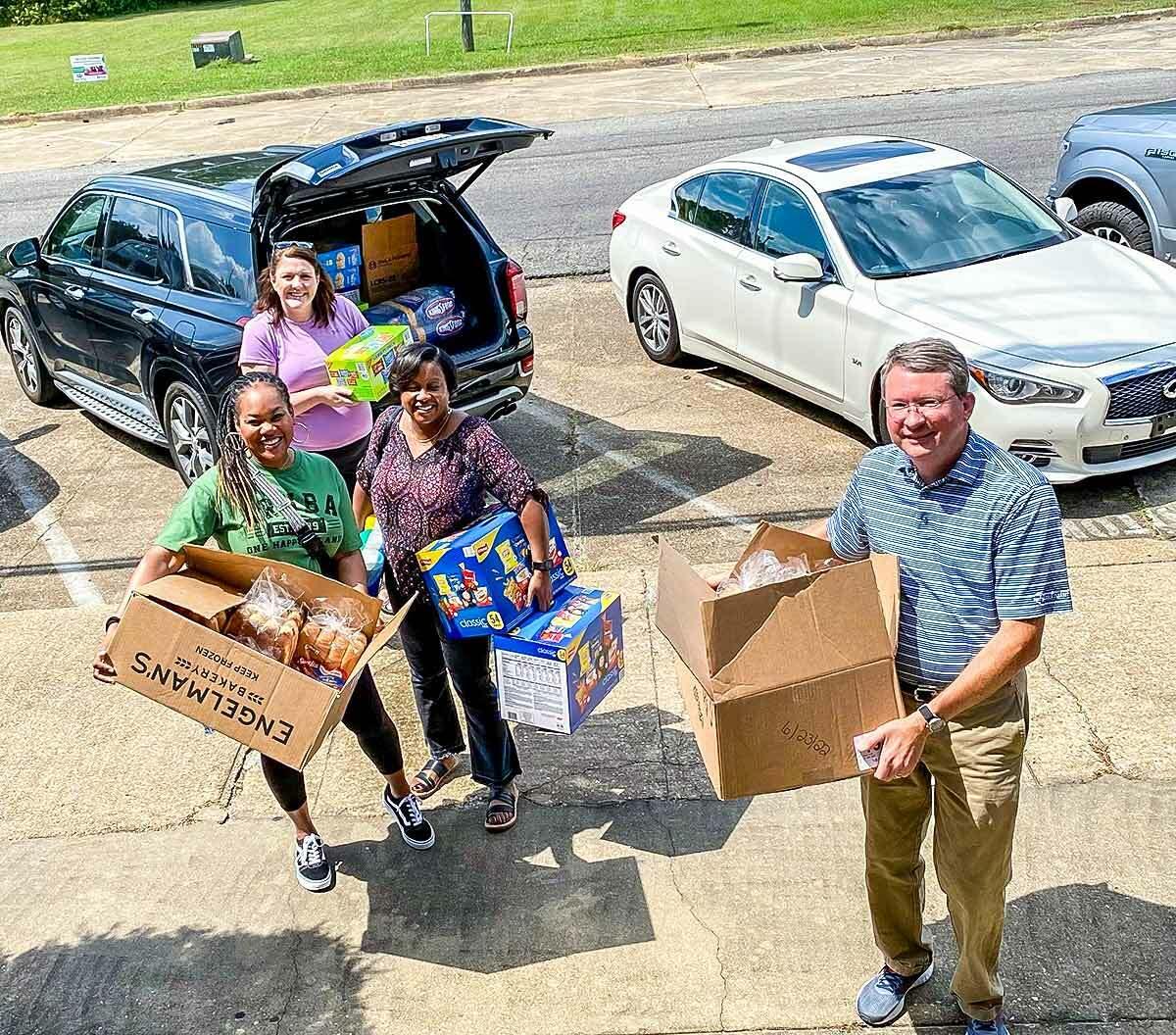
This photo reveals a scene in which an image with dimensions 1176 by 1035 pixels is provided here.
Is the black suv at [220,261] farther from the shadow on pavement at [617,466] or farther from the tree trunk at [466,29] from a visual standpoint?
the tree trunk at [466,29]

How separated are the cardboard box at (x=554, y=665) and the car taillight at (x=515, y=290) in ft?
11.4

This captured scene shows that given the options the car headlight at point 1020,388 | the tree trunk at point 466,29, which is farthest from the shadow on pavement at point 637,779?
the tree trunk at point 466,29

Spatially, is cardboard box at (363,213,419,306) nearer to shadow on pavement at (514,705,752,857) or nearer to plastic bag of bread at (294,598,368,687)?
shadow on pavement at (514,705,752,857)

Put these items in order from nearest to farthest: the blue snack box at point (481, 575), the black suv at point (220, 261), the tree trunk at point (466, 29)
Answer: the blue snack box at point (481, 575), the black suv at point (220, 261), the tree trunk at point (466, 29)

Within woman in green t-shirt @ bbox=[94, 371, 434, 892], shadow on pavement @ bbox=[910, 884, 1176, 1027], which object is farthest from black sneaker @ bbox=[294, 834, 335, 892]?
shadow on pavement @ bbox=[910, 884, 1176, 1027]

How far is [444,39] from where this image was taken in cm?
2839

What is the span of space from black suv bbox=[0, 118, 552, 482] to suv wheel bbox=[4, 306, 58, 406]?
74 centimetres

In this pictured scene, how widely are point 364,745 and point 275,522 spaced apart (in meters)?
0.88

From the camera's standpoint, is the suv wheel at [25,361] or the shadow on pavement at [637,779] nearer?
the shadow on pavement at [637,779]

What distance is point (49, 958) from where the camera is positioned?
430 centimetres

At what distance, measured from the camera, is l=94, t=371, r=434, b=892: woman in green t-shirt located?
4246mm

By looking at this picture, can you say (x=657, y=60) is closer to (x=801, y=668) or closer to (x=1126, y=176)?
(x=1126, y=176)

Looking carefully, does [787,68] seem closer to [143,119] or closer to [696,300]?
[143,119]

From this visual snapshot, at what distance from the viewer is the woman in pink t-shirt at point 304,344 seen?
5.70 meters
